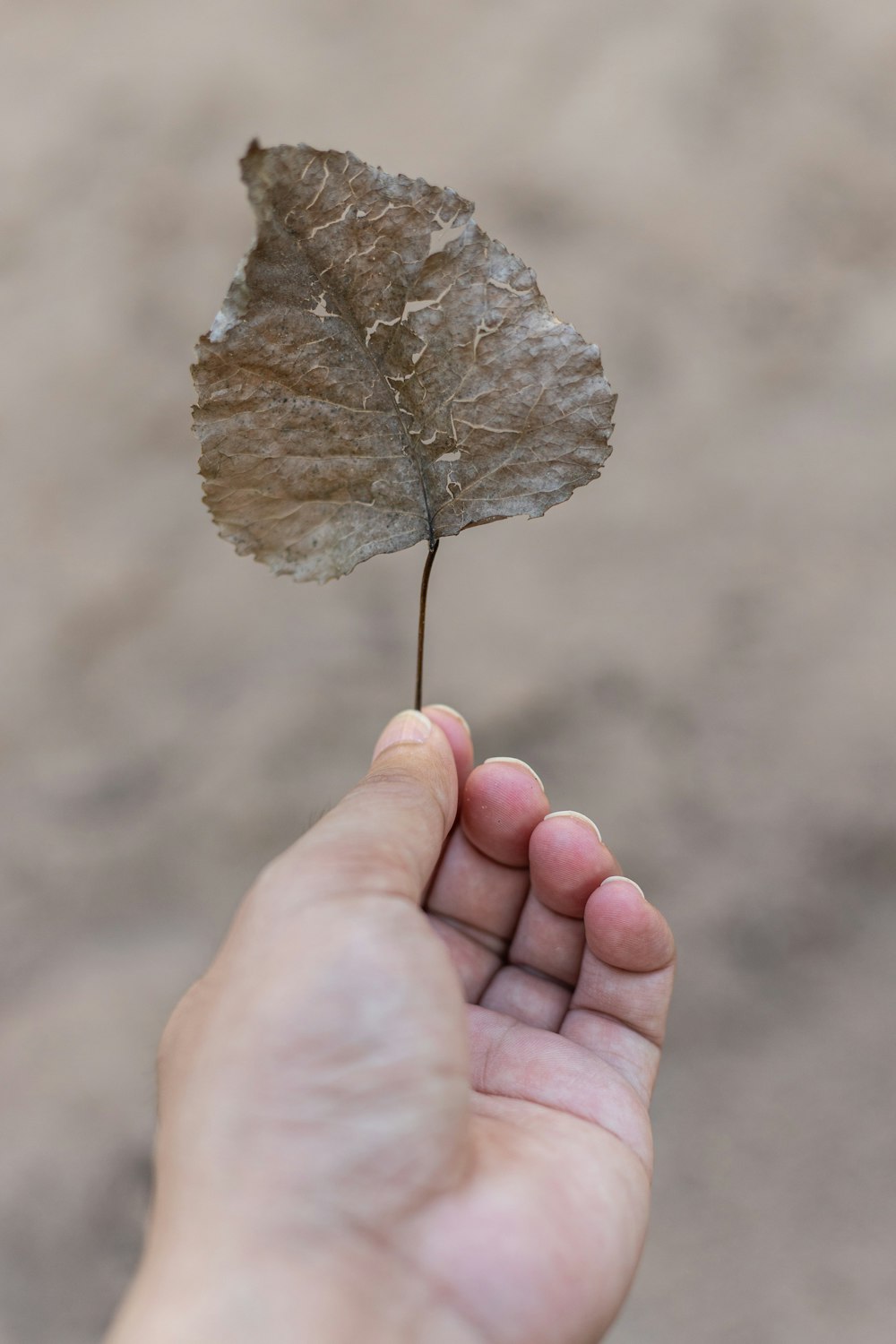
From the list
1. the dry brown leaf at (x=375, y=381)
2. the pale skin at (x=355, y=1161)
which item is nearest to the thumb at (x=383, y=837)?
the pale skin at (x=355, y=1161)

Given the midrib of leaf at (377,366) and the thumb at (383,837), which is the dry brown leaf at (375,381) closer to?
the midrib of leaf at (377,366)

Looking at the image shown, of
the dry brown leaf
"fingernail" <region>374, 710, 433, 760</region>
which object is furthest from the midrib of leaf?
"fingernail" <region>374, 710, 433, 760</region>

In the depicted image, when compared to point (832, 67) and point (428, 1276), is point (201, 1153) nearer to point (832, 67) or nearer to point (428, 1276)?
point (428, 1276)

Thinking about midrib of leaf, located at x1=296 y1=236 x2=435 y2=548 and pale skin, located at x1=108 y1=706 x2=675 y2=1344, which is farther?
midrib of leaf, located at x1=296 y1=236 x2=435 y2=548

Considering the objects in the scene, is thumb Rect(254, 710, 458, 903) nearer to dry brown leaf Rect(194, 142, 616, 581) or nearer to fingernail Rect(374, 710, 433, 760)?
fingernail Rect(374, 710, 433, 760)

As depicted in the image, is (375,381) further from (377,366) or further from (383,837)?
(383,837)

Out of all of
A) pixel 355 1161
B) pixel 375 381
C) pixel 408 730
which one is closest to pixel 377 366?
pixel 375 381
